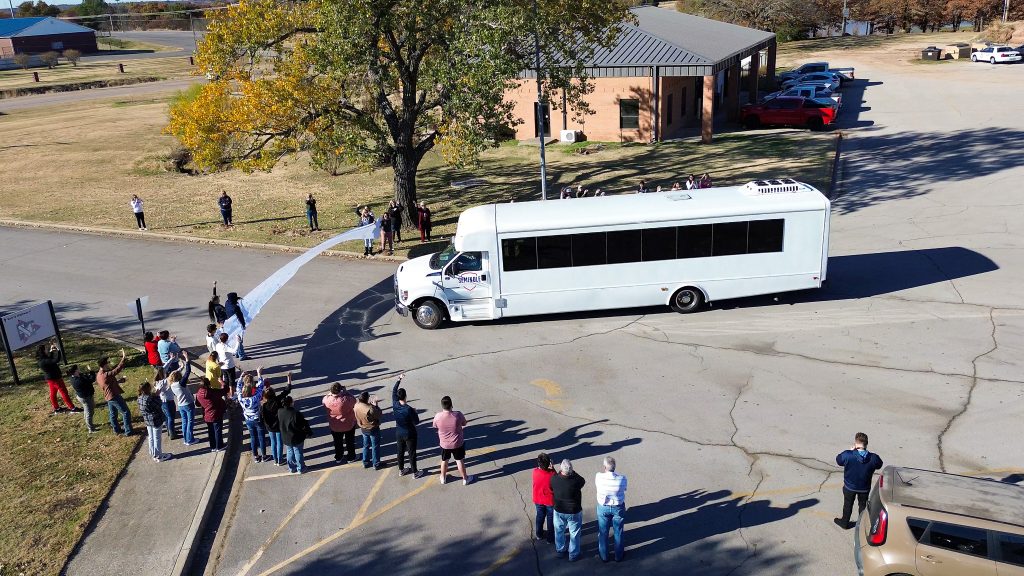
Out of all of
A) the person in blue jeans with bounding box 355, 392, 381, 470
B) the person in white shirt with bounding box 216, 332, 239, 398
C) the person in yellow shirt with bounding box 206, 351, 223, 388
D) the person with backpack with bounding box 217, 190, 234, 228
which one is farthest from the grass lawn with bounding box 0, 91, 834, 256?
the person in blue jeans with bounding box 355, 392, 381, 470

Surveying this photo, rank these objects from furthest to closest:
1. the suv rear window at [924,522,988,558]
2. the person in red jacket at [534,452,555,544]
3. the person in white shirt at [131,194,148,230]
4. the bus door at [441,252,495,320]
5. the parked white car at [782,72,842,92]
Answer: the parked white car at [782,72,842,92] → the person in white shirt at [131,194,148,230] → the bus door at [441,252,495,320] → the person in red jacket at [534,452,555,544] → the suv rear window at [924,522,988,558]

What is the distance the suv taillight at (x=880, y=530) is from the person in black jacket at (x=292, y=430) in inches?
298

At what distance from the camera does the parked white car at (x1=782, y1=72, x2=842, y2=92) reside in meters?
43.2

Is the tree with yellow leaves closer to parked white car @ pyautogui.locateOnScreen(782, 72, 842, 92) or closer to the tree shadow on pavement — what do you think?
the tree shadow on pavement

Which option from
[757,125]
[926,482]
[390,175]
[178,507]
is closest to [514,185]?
[390,175]

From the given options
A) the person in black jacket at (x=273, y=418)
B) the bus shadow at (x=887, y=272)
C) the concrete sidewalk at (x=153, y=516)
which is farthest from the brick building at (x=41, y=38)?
the person in black jacket at (x=273, y=418)

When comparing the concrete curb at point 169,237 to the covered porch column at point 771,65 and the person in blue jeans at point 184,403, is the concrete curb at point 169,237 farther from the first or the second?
the covered porch column at point 771,65

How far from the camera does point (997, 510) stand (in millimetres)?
7965

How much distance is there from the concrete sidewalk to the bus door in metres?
5.73

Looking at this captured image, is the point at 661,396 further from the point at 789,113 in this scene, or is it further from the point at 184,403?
the point at 789,113

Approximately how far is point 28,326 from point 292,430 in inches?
292

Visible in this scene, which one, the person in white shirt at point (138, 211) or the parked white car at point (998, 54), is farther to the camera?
the parked white car at point (998, 54)

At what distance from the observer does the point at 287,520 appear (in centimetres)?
1070

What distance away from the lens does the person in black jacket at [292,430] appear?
11.4 meters
